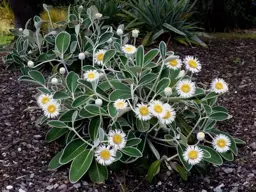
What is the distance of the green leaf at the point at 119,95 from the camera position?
2.90 m

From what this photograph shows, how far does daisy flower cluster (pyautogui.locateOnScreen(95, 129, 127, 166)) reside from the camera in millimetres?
2713

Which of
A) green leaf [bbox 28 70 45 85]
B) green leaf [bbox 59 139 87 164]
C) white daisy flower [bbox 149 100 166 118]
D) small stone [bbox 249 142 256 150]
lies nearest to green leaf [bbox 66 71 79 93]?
green leaf [bbox 28 70 45 85]

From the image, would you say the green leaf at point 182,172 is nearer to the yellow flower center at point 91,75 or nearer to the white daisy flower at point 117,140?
the white daisy flower at point 117,140

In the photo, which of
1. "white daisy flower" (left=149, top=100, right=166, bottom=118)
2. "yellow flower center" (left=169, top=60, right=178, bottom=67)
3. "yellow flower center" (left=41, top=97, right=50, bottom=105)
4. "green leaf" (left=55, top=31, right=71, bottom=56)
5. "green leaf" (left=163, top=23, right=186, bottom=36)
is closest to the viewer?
"white daisy flower" (left=149, top=100, right=166, bottom=118)

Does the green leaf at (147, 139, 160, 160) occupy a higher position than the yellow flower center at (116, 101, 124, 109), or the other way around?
the yellow flower center at (116, 101, 124, 109)

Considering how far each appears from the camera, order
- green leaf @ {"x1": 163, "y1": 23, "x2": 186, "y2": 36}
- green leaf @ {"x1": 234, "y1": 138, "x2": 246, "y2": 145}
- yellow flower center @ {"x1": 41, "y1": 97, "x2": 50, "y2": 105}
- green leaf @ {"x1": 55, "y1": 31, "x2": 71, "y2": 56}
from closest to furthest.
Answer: yellow flower center @ {"x1": 41, "y1": 97, "x2": 50, "y2": 105} → green leaf @ {"x1": 234, "y1": 138, "x2": 246, "y2": 145} → green leaf @ {"x1": 55, "y1": 31, "x2": 71, "y2": 56} → green leaf @ {"x1": 163, "y1": 23, "x2": 186, "y2": 36}

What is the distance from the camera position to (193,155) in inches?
108

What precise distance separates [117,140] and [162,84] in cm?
45

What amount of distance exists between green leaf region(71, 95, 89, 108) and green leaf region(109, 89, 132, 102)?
0.16m

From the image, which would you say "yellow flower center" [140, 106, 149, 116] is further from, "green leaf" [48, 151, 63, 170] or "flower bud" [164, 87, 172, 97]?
"green leaf" [48, 151, 63, 170]

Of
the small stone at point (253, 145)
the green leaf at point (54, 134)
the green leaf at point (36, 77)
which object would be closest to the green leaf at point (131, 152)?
the green leaf at point (54, 134)

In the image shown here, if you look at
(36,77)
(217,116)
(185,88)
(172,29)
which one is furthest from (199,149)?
(172,29)

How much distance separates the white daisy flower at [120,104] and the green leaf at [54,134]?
503 millimetres

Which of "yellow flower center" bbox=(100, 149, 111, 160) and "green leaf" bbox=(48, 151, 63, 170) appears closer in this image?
"yellow flower center" bbox=(100, 149, 111, 160)
